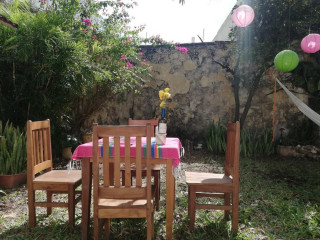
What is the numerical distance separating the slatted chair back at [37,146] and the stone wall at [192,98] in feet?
10.5

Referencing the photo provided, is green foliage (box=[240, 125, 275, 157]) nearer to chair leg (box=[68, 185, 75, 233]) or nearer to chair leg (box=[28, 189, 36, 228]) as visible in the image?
chair leg (box=[68, 185, 75, 233])

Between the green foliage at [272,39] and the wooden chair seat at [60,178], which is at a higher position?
the green foliage at [272,39]

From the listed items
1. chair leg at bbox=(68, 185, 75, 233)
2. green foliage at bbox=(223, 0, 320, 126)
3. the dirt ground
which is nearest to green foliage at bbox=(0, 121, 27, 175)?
the dirt ground

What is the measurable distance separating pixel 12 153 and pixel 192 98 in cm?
370

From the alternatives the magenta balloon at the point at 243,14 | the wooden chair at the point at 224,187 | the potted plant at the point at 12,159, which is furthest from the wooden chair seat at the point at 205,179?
the magenta balloon at the point at 243,14

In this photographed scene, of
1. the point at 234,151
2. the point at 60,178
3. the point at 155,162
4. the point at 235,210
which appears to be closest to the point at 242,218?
the point at 235,210

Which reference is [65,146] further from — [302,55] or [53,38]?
[302,55]

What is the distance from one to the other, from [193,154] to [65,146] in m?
2.44

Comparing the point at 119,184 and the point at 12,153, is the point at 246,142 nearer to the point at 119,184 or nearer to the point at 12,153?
the point at 119,184

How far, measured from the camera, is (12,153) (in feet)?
10.3

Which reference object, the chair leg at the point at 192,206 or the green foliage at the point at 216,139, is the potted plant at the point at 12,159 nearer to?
the chair leg at the point at 192,206

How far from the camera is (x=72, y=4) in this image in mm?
4109

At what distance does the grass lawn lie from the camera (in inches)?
80.1

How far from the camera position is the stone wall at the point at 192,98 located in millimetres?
5406
